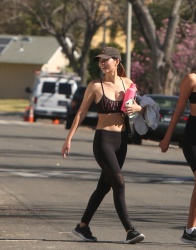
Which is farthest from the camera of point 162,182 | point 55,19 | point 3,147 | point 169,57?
point 55,19

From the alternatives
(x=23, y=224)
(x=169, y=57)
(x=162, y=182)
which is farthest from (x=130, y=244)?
(x=169, y=57)

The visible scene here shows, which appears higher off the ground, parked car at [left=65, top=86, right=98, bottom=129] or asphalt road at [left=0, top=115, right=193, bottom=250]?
asphalt road at [left=0, top=115, right=193, bottom=250]

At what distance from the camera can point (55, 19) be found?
59.5 meters

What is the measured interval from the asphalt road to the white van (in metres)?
15.1

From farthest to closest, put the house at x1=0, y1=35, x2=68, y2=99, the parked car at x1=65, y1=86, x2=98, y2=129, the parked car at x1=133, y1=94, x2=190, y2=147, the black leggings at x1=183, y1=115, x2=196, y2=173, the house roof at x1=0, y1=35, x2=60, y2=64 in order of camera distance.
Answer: the house roof at x1=0, y1=35, x2=60, y2=64 → the house at x1=0, y1=35, x2=68, y2=99 → the parked car at x1=65, y1=86, x2=98, y2=129 → the parked car at x1=133, y1=94, x2=190, y2=147 → the black leggings at x1=183, y1=115, x2=196, y2=173

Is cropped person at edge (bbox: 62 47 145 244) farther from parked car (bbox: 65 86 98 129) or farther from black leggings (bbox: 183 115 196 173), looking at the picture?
parked car (bbox: 65 86 98 129)

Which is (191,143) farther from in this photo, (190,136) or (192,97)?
(192,97)

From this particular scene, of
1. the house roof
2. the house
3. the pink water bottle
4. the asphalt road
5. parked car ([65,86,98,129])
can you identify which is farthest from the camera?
the house roof

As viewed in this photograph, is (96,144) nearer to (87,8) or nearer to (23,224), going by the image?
(23,224)

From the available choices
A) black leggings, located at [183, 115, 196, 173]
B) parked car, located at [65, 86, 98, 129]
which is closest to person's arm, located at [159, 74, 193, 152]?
black leggings, located at [183, 115, 196, 173]

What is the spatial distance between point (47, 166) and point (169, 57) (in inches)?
651

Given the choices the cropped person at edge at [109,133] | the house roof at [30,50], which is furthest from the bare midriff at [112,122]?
the house roof at [30,50]

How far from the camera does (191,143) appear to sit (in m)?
9.21

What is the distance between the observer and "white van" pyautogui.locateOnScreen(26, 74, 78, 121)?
4009 centimetres
